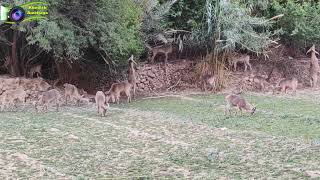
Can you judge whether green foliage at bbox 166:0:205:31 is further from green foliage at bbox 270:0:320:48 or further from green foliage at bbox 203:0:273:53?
green foliage at bbox 270:0:320:48

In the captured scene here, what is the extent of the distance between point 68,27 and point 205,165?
7.10 metres

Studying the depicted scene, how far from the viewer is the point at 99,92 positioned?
12570 mm

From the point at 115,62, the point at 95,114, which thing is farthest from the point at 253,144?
the point at 115,62

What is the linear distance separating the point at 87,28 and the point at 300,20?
27.1 ft

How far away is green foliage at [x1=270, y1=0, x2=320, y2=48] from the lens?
18406mm

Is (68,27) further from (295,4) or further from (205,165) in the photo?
(295,4)

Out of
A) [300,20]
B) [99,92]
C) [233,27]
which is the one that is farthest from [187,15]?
[99,92]

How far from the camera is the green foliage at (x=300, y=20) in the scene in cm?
1841

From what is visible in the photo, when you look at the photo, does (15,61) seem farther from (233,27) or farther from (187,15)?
(233,27)

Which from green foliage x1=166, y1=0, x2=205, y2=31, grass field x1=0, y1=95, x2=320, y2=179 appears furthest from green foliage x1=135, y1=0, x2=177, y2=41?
grass field x1=0, y1=95, x2=320, y2=179

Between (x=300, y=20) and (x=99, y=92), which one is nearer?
(x=99, y=92)

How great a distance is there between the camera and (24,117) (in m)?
12.2

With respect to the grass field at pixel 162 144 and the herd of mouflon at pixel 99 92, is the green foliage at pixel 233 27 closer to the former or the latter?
the herd of mouflon at pixel 99 92

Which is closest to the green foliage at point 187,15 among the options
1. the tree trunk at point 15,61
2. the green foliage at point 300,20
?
the green foliage at point 300,20
